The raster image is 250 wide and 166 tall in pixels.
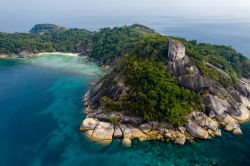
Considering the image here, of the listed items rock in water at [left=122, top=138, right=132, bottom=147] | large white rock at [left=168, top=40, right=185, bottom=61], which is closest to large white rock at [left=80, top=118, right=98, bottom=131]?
rock in water at [left=122, top=138, right=132, bottom=147]

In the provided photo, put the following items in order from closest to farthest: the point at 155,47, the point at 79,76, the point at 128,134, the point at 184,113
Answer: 1. the point at 128,134
2. the point at 184,113
3. the point at 155,47
4. the point at 79,76

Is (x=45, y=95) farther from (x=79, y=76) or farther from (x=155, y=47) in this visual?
(x=155, y=47)

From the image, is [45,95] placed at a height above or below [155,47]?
below

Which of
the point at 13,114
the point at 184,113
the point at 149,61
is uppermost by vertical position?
the point at 149,61

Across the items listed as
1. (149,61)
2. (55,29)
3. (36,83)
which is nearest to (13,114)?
(36,83)

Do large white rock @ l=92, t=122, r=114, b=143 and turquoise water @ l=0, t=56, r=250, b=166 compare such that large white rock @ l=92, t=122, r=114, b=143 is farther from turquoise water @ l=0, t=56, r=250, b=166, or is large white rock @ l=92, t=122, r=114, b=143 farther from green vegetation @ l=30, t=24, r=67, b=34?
green vegetation @ l=30, t=24, r=67, b=34

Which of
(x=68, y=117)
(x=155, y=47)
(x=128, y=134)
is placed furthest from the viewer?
(x=155, y=47)

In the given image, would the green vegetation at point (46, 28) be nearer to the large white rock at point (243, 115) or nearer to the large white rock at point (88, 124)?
the large white rock at point (88, 124)
